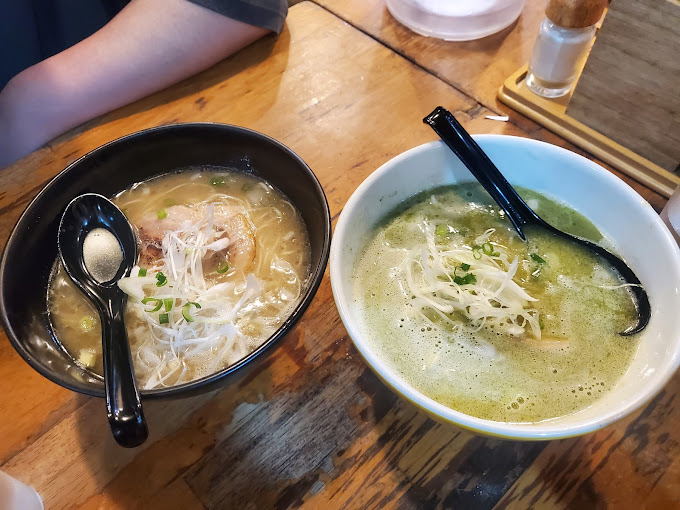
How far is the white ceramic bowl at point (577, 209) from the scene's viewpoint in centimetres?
57

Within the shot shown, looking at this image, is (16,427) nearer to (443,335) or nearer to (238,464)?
(238,464)

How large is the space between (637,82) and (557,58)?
0.67ft

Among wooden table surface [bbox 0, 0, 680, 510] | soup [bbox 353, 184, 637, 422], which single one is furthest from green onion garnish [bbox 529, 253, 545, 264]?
wooden table surface [bbox 0, 0, 680, 510]

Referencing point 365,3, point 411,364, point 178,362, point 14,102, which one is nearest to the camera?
point 411,364

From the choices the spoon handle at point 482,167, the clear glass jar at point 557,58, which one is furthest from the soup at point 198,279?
the clear glass jar at point 557,58

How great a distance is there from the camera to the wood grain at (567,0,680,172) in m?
0.93

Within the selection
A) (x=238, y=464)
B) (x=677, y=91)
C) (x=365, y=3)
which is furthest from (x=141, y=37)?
(x=677, y=91)

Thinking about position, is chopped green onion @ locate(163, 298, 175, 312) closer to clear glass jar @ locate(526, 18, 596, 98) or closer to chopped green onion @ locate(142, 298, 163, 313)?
chopped green onion @ locate(142, 298, 163, 313)

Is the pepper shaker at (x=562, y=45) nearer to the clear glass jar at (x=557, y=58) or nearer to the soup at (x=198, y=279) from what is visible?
the clear glass jar at (x=557, y=58)

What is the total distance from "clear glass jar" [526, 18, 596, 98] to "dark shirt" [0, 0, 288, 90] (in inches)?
26.0

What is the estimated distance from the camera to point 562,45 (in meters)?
1.12

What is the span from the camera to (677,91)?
96 cm

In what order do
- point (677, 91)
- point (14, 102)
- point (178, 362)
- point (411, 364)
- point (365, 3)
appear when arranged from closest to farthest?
1. point (411, 364)
2. point (178, 362)
3. point (677, 91)
4. point (14, 102)
5. point (365, 3)

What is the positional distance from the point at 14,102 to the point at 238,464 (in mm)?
1065
